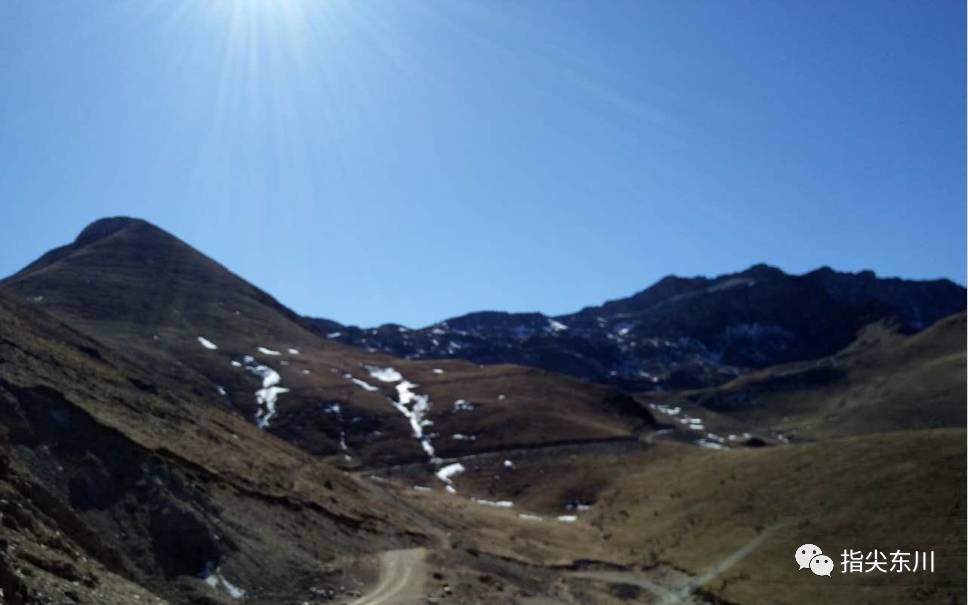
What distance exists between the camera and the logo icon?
46438 mm

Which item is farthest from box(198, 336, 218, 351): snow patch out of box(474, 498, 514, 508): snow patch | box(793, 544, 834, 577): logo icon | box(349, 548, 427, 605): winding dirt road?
box(793, 544, 834, 577): logo icon

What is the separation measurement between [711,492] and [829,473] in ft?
35.1

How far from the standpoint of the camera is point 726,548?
55.8 m

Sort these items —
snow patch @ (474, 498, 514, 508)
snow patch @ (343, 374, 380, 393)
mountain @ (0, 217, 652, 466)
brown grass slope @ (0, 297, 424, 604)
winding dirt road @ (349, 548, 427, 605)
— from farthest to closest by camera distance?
snow patch @ (343, 374, 380, 393) < mountain @ (0, 217, 652, 466) < snow patch @ (474, 498, 514, 508) < winding dirt road @ (349, 548, 427, 605) < brown grass slope @ (0, 297, 424, 604)

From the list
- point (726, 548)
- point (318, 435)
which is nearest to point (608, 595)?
point (726, 548)

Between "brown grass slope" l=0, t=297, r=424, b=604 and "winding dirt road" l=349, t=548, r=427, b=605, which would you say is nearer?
"brown grass slope" l=0, t=297, r=424, b=604

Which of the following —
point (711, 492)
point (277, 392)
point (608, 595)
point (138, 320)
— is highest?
point (138, 320)

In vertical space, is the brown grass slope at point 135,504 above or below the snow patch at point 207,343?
below

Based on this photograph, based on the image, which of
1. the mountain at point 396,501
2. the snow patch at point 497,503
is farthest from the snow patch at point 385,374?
the snow patch at point 497,503

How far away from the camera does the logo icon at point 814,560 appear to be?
152 feet

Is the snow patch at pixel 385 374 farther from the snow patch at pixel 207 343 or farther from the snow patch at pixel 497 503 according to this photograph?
the snow patch at pixel 497 503

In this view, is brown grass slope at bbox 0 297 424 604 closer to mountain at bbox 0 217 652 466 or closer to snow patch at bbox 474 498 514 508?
snow patch at bbox 474 498 514 508

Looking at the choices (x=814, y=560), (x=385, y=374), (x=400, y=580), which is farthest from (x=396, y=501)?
(x=385, y=374)

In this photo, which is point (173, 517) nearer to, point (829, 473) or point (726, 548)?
point (726, 548)
